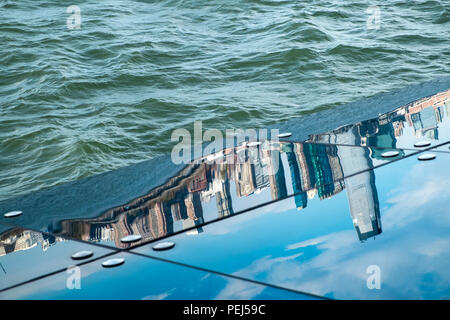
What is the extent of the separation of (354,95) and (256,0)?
2802 mm

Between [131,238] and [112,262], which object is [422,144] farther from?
[112,262]

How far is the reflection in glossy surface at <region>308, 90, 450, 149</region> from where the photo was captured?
98.6 inches

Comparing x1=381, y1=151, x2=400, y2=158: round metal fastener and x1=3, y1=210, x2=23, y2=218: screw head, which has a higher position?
x1=381, y1=151, x2=400, y2=158: round metal fastener

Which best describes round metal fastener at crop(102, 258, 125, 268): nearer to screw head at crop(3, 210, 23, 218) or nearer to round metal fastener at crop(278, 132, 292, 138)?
screw head at crop(3, 210, 23, 218)

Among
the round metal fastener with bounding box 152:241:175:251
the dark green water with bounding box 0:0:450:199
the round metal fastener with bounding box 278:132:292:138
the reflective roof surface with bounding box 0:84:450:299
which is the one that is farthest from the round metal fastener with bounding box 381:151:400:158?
the dark green water with bounding box 0:0:450:199

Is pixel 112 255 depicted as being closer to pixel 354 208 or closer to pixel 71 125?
pixel 354 208

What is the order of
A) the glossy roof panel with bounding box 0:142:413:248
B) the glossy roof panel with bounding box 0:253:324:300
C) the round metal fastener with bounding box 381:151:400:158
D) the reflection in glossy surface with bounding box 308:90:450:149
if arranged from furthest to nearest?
1. the reflection in glossy surface with bounding box 308:90:450:149
2. the round metal fastener with bounding box 381:151:400:158
3. the glossy roof panel with bounding box 0:142:413:248
4. the glossy roof panel with bounding box 0:253:324:300

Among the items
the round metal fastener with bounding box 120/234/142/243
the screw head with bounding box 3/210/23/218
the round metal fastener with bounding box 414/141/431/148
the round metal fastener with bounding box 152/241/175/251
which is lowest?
the round metal fastener with bounding box 152/241/175/251

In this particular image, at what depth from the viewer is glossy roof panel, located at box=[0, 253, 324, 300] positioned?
151 cm

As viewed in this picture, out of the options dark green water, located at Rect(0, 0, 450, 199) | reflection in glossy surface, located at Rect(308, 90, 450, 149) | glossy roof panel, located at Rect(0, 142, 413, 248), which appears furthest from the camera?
dark green water, located at Rect(0, 0, 450, 199)

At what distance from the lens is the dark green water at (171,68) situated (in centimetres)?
490

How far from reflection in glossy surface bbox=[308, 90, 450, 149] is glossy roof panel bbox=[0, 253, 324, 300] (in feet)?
3.64

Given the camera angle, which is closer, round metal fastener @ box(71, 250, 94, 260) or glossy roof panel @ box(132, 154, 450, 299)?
glossy roof panel @ box(132, 154, 450, 299)

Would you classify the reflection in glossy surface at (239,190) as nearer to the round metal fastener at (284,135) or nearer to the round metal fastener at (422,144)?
the round metal fastener at (422,144)
